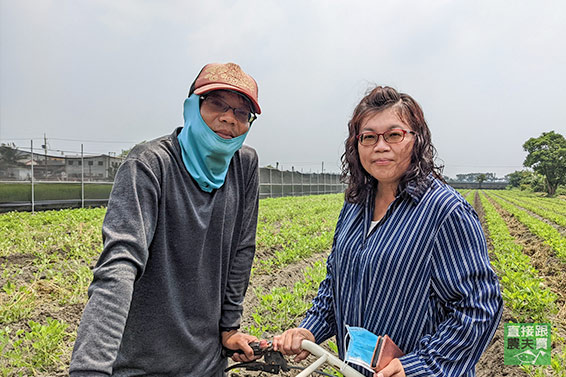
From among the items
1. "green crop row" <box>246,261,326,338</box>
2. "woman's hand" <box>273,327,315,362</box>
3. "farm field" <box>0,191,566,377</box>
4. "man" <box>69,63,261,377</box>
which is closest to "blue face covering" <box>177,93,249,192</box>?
"man" <box>69,63,261,377</box>

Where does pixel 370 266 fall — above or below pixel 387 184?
below

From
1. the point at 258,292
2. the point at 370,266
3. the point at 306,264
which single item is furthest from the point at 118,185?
the point at 306,264

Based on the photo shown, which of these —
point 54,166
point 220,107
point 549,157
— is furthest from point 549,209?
point 549,157

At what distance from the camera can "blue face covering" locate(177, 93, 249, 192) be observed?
149cm

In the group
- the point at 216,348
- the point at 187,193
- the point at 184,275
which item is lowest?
the point at 216,348

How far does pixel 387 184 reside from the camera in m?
1.62

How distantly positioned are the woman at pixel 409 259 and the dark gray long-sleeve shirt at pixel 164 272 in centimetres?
35

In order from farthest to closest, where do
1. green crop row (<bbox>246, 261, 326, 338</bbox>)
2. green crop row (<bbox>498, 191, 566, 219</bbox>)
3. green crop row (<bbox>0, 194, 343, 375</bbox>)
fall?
green crop row (<bbox>498, 191, 566, 219</bbox>)
green crop row (<bbox>246, 261, 326, 338</bbox>)
green crop row (<bbox>0, 194, 343, 375</bbox>)

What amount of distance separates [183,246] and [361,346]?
728 millimetres

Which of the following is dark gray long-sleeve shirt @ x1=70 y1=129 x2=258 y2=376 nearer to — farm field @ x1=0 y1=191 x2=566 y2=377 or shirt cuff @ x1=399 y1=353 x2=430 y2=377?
shirt cuff @ x1=399 y1=353 x2=430 y2=377

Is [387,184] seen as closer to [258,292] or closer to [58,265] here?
[258,292]

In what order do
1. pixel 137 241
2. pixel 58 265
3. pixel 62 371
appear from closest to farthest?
pixel 137 241 → pixel 62 371 → pixel 58 265

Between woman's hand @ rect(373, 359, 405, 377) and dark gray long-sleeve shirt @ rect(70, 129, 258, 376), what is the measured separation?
65 cm

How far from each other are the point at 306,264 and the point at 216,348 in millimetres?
5235
